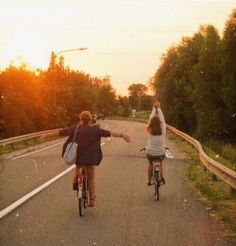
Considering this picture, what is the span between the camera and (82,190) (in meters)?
9.66

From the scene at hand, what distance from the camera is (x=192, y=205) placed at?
1075cm

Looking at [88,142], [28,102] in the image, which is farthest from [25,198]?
[28,102]

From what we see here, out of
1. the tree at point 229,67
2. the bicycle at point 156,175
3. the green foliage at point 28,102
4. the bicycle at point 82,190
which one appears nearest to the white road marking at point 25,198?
the bicycle at point 82,190

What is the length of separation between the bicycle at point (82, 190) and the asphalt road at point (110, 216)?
0.16 m

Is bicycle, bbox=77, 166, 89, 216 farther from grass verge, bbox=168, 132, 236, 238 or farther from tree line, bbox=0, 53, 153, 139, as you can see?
tree line, bbox=0, 53, 153, 139

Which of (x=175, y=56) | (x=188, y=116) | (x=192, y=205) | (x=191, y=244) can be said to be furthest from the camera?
(x=175, y=56)

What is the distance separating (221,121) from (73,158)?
38146 millimetres

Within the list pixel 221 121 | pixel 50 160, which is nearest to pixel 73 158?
pixel 50 160

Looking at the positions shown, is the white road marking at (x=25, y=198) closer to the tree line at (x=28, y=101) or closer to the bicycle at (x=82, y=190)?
the bicycle at (x=82, y=190)

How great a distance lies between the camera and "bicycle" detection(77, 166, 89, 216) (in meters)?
9.55

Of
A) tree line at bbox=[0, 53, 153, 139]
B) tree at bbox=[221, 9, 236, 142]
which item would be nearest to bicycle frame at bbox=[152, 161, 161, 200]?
tree line at bbox=[0, 53, 153, 139]

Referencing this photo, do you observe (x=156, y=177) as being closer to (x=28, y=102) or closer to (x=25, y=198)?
(x=25, y=198)

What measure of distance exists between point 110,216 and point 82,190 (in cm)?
64

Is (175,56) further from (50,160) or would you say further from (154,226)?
(154,226)
